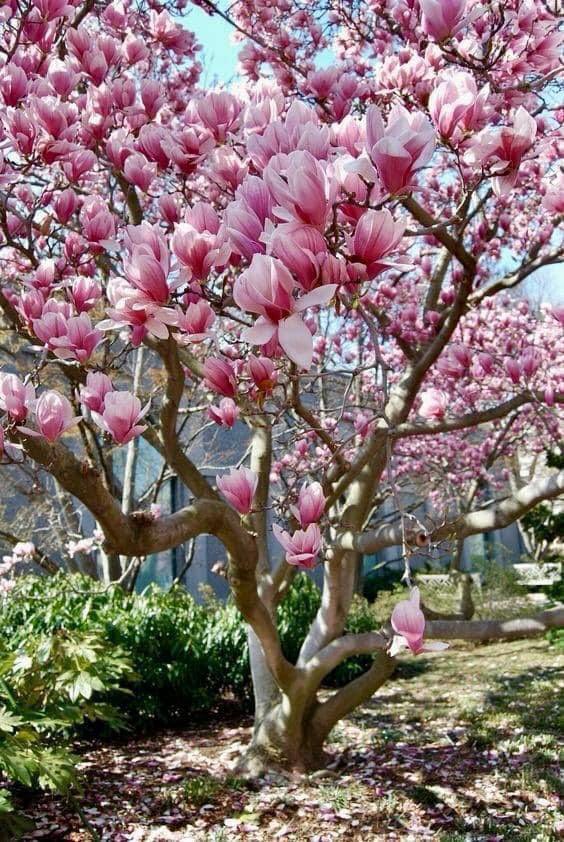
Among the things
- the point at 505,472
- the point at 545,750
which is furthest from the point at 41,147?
the point at 505,472

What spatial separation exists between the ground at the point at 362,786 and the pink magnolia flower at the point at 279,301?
290 cm

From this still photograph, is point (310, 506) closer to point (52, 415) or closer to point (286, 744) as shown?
point (52, 415)

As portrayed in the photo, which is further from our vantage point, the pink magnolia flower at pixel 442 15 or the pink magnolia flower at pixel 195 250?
the pink magnolia flower at pixel 442 15

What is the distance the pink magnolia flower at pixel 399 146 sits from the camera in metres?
1.08

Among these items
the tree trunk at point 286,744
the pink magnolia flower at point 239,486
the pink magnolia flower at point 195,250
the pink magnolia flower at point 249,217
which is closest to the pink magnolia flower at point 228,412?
the pink magnolia flower at point 239,486

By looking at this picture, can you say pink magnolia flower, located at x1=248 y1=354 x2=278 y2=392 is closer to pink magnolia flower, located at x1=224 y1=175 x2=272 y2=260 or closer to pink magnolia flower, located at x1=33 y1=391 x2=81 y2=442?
pink magnolia flower, located at x1=33 y1=391 x2=81 y2=442

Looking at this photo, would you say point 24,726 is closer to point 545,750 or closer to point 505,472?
point 545,750

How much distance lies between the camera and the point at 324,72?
107 inches

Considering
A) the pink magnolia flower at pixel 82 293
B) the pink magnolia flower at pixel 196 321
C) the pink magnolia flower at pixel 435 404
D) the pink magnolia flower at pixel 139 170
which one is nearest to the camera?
the pink magnolia flower at pixel 196 321

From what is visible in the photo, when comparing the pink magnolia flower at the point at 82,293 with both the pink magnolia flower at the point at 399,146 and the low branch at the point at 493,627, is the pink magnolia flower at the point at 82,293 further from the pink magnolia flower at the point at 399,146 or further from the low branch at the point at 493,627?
the low branch at the point at 493,627

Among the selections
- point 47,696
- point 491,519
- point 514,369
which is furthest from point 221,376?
point 47,696

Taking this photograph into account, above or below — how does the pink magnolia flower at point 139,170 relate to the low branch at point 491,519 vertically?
above

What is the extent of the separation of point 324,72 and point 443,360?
1.21 meters

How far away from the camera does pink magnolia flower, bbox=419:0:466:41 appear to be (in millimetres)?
1574
